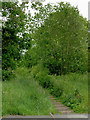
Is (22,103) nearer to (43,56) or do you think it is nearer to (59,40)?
(43,56)

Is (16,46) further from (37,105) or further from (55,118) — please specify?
(55,118)

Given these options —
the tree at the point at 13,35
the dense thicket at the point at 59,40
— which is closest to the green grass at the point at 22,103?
the tree at the point at 13,35

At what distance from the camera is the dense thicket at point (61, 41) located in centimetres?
996

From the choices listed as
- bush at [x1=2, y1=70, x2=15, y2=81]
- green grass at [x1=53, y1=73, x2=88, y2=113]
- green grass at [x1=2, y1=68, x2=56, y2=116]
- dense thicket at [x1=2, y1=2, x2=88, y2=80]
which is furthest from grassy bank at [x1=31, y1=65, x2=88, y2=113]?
bush at [x1=2, y1=70, x2=15, y2=81]

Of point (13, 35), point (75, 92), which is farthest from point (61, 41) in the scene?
point (75, 92)

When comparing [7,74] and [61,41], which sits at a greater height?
[61,41]

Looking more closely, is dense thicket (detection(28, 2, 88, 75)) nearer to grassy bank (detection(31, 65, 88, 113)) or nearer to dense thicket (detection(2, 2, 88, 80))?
dense thicket (detection(2, 2, 88, 80))

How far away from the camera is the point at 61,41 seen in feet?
32.9

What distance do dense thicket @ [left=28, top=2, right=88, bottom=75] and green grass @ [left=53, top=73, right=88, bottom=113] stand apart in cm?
106

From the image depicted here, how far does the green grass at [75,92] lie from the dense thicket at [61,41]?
1.06 meters

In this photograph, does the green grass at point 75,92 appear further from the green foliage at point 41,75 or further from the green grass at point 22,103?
the green grass at point 22,103

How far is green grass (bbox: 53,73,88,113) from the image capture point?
20.8 ft

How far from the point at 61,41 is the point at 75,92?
376 centimetres

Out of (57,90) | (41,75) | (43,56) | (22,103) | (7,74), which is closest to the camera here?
(22,103)
